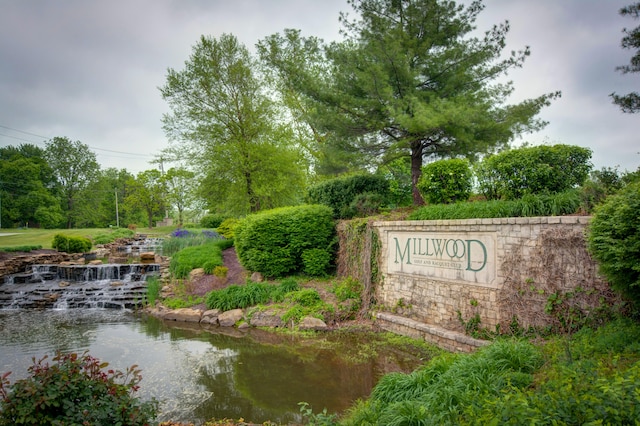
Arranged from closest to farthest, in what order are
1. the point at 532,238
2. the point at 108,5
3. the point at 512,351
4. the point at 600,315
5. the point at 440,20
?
1. the point at 512,351
2. the point at 600,315
3. the point at 532,238
4. the point at 108,5
5. the point at 440,20

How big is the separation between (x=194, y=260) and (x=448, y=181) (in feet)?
29.5

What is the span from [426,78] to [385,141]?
6.34 feet

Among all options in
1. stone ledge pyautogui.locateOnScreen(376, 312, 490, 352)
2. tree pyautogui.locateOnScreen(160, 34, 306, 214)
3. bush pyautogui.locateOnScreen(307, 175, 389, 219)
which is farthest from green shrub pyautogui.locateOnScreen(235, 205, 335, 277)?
tree pyautogui.locateOnScreen(160, 34, 306, 214)

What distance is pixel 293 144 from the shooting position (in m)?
16.9

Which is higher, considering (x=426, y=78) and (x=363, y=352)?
(x=426, y=78)

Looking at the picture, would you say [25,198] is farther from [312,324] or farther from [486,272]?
[486,272]

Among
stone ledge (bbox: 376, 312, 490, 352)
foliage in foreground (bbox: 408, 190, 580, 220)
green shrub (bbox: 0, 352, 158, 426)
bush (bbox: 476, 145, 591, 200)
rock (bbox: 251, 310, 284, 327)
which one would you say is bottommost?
rock (bbox: 251, 310, 284, 327)

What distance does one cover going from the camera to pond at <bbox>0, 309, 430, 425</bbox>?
16.0ft

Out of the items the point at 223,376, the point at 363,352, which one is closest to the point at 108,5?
the point at 223,376

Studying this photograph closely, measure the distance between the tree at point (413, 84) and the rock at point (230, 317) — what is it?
5.24 metres

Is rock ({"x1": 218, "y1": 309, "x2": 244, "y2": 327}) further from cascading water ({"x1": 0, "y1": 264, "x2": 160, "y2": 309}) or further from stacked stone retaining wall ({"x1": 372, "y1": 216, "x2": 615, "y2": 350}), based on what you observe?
cascading water ({"x1": 0, "y1": 264, "x2": 160, "y2": 309})

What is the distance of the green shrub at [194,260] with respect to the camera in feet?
41.7

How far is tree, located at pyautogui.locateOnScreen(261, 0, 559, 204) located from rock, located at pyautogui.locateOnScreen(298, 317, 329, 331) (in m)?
4.38

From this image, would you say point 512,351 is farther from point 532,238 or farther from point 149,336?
point 149,336
